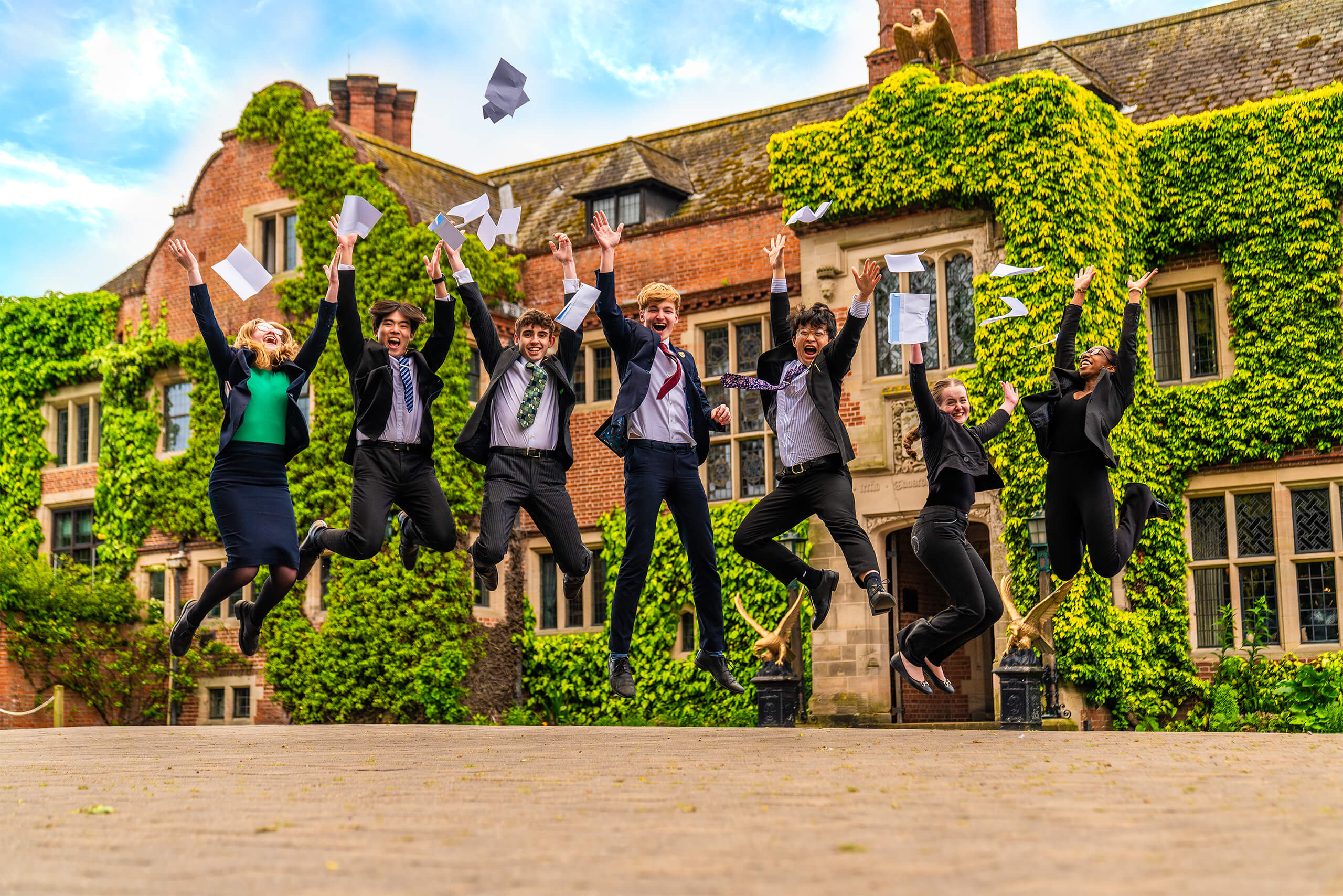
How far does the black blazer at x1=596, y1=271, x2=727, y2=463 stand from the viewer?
28.8ft

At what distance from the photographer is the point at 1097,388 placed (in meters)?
9.14

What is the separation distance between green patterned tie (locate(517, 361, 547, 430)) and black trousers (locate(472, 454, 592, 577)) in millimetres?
240

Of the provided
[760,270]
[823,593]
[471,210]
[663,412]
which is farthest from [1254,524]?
[471,210]

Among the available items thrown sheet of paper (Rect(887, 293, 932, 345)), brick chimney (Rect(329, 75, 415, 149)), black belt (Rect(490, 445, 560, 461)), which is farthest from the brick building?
thrown sheet of paper (Rect(887, 293, 932, 345))

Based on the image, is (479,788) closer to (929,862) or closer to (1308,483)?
(929,862)

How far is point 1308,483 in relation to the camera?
1577 cm

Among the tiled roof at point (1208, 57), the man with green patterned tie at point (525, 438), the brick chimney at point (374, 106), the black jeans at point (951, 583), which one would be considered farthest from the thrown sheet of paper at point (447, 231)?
the brick chimney at point (374, 106)

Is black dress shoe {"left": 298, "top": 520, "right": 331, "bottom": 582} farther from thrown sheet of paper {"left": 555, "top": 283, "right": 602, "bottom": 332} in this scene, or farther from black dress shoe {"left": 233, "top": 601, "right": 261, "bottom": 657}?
thrown sheet of paper {"left": 555, "top": 283, "right": 602, "bottom": 332}

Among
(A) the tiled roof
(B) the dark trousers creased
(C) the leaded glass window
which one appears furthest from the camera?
(A) the tiled roof

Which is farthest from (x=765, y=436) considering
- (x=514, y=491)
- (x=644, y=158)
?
(x=514, y=491)

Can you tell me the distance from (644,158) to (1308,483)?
10251 millimetres

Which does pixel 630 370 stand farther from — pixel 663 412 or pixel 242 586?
pixel 242 586

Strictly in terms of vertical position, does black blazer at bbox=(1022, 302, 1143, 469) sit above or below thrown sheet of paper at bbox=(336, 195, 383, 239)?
below

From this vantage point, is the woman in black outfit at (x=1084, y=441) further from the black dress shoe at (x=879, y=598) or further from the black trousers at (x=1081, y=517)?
the black dress shoe at (x=879, y=598)
